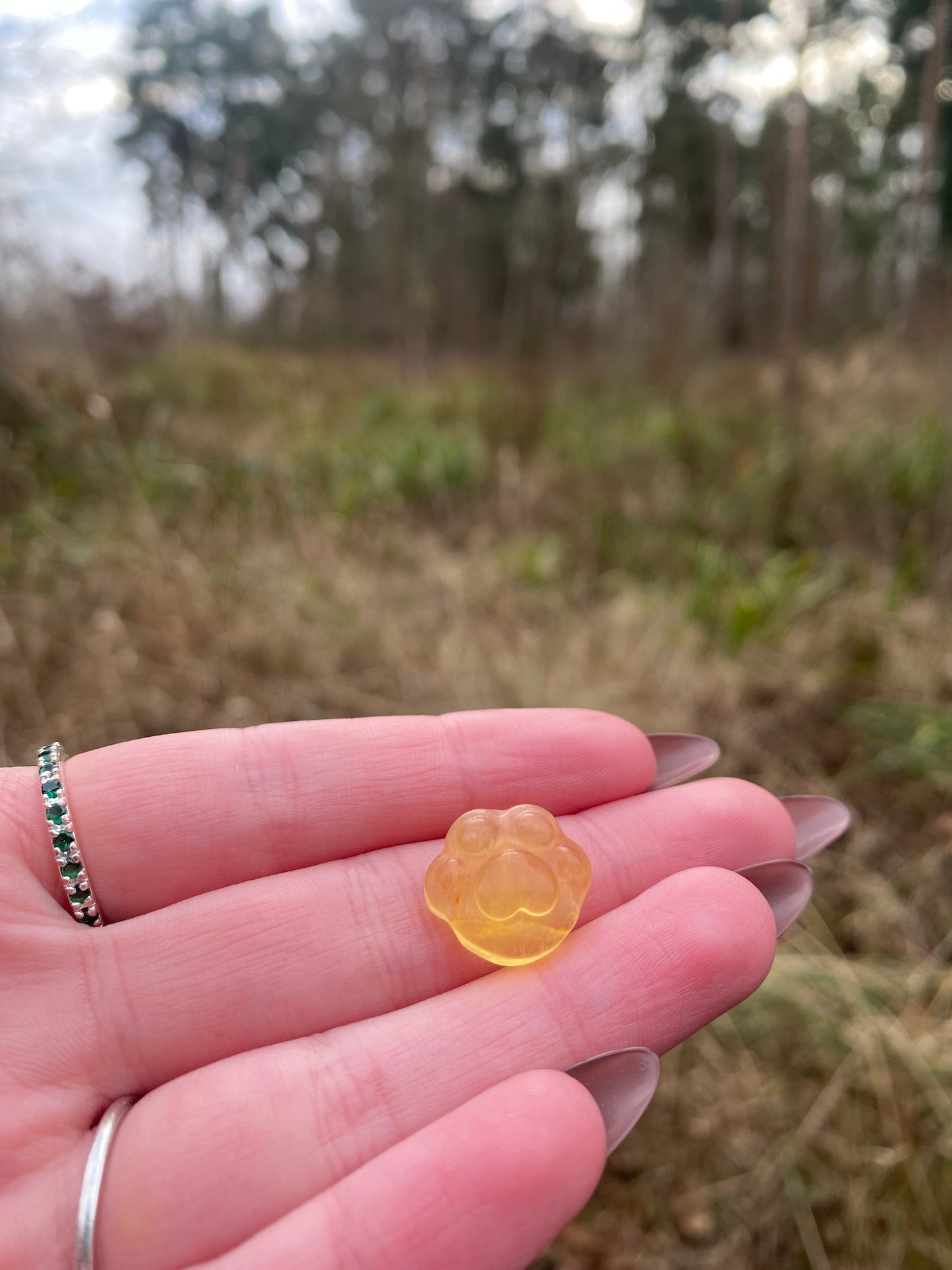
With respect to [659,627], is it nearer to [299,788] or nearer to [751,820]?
[751,820]

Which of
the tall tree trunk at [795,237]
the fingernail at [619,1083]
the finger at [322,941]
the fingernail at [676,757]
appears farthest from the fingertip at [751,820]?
the tall tree trunk at [795,237]

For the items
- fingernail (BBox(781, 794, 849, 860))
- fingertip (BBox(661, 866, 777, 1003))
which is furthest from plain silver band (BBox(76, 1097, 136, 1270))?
fingernail (BBox(781, 794, 849, 860))

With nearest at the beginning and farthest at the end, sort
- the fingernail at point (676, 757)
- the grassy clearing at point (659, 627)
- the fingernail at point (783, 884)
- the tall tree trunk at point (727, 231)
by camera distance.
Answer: the fingernail at point (783, 884) < the fingernail at point (676, 757) < the grassy clearing at point (659, 627) < the tall tree trunk at point (727, 231)

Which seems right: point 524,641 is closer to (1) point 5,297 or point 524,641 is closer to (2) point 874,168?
(1) point 5,297

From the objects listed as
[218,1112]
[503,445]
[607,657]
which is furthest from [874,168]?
[218,1112]

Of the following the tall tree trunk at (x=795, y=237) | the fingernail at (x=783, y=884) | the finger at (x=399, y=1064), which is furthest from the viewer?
the tall tree trunk at (x=795, y=237)

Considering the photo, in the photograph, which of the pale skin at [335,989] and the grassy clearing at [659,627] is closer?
the pale skin at [335,989]

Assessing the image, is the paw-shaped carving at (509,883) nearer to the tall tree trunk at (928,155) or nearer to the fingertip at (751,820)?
the fingertip at (751,820)
